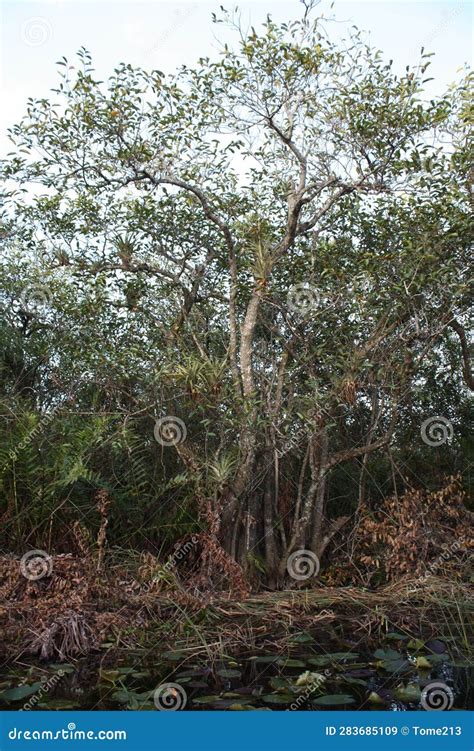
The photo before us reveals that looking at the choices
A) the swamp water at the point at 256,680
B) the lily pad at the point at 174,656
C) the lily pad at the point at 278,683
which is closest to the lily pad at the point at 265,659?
the swamp water at the point at 256,680

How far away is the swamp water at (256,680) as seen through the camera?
3.64 m

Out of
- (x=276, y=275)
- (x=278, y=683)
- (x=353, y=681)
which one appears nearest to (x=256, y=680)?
(x=278, y=683)

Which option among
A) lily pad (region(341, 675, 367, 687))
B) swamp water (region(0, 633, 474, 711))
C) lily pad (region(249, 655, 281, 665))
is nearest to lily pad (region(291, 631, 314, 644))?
swamp water (region(0, 633, 474, 711))

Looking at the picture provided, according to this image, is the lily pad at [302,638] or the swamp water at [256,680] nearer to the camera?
the swamp water at [256,680]

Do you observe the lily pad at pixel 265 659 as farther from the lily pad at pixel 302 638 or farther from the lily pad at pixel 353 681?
the lily pad at pixel 353 681

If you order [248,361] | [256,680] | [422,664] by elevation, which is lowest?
[256,680]

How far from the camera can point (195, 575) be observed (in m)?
5.20

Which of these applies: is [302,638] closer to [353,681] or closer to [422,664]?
[353,681]

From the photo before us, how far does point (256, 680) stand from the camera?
12.9ft

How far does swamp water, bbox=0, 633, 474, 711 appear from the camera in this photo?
3639mm

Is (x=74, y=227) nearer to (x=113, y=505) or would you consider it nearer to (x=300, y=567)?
(x=113, y=505)

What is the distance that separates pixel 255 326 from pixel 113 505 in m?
1.75
